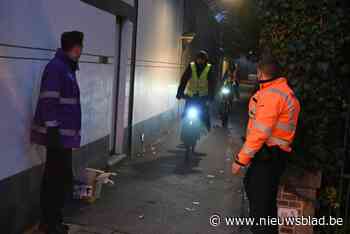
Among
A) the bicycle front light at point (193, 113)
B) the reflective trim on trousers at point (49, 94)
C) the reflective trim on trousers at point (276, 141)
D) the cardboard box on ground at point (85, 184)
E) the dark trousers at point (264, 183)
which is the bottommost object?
the cardboard box on ground at point (85, 184)

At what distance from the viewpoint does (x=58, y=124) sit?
16.4ft

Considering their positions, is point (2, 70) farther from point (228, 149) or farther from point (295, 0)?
point (228, 149)

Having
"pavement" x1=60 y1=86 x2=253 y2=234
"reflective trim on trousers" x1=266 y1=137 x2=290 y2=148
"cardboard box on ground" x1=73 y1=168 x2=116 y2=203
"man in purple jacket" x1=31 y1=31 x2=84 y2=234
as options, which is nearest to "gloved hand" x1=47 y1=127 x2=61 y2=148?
"man in purple jacket" x1=31 y1=31 x2=84 y2=234

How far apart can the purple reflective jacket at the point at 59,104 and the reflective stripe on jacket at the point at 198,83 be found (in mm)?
4466

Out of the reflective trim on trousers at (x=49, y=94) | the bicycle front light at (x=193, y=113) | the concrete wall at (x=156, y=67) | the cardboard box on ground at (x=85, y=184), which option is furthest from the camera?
the concrete wall at (x=156, y=67)

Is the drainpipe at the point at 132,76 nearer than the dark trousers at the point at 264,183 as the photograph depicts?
No

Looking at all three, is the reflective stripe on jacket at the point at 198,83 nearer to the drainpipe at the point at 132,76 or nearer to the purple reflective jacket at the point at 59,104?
the drainpipe at the point at 132,76

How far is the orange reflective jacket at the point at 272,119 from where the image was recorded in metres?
4.56

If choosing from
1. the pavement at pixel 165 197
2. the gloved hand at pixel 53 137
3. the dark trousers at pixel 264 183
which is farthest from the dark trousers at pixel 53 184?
the dark trousers at pixel 264 183

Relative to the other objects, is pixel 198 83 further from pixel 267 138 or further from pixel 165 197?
pixel 267 138

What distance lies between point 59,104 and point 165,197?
8.76ft

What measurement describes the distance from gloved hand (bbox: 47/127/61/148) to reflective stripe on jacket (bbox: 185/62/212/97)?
4848 millimetres

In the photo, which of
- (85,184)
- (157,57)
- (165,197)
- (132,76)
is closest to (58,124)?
(85,184)

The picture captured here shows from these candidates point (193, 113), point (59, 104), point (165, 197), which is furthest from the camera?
point (193, 113)
